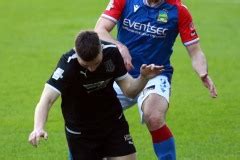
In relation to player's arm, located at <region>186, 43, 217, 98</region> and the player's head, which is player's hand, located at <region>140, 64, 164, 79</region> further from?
player's arm, located at <region>186, 43, 217, 98</region>

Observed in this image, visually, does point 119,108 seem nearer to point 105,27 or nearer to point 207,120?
point 105,27

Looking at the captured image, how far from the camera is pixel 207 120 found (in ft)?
44.0

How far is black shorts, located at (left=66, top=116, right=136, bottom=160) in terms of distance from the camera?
8.73 meters

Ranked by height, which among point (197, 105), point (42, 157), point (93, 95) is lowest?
point (197, 105)

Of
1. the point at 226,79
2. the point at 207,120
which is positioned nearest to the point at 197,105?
the point at 207,120

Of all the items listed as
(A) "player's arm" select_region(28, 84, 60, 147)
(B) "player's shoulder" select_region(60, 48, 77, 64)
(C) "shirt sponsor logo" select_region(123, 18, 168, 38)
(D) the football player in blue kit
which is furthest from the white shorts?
(A) "player's arm" select_region(28, 84, 60, 147)

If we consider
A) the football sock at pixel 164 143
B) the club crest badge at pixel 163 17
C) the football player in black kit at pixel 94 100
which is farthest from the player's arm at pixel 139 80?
the club crest badge at pixel 163 17

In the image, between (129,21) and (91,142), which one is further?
(129,21)

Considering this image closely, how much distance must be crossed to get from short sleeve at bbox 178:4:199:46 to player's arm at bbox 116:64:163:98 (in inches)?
62.0

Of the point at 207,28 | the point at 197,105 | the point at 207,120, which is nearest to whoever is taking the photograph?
the point at 207,120

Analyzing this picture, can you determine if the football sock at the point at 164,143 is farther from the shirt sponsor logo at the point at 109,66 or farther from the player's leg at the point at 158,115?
the shirt sponsor logo at the point at 109,66

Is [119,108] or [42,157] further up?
[119,108]

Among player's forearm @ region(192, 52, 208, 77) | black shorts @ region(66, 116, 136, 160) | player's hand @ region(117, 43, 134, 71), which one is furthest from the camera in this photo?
player's forearm @ region(192, 52, 208, 77)

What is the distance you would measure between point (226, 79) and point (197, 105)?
7.69ft
